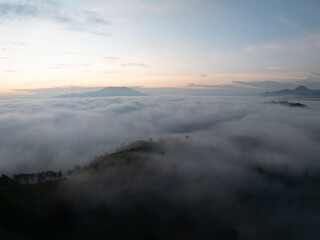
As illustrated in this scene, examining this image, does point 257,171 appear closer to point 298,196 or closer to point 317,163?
point 298,196

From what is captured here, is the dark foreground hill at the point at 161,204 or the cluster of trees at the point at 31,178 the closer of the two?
the dark foreground hill at the point at 161,204

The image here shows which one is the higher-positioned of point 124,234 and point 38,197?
point 38,197

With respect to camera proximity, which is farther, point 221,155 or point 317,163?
point 221,155

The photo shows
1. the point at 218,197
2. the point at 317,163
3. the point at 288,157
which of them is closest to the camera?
the point at 218,197

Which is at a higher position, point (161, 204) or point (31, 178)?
point (31, 178)

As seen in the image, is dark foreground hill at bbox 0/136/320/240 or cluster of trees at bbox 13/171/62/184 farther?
cluster of trees at bbox 13/171/62/184

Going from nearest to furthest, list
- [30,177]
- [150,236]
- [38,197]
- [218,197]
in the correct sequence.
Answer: [150,236] → [38,197] → [218,197] → [30,177]

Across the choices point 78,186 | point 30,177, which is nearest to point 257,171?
point 78,186

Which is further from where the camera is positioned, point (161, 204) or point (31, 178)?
point (31, 178)
